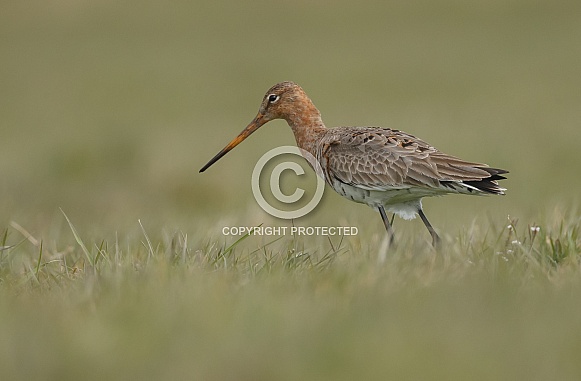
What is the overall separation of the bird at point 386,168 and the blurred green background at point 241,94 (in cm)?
62

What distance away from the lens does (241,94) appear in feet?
64.3

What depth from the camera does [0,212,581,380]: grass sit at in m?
3.12

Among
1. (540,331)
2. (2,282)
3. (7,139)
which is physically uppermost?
(540,331)

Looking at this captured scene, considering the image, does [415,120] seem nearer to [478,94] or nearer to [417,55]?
[478,94]

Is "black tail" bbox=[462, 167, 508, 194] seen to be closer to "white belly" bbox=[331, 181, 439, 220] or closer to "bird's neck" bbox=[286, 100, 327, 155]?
"white belly" bbox=[331, 181, 439, 220]

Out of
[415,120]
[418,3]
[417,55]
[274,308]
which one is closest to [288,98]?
[274,308]

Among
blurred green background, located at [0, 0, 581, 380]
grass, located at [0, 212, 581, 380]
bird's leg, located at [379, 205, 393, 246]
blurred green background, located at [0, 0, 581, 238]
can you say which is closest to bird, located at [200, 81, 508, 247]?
bird's leg, located at [379, 205, 393, 246]

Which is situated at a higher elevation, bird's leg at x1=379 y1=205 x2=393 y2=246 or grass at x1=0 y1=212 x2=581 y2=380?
grass at x1=0 y1=212 x2=581 y2=380

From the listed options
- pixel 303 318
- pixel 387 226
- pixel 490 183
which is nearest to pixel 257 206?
pixel 387 226

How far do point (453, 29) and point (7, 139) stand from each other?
12.9m

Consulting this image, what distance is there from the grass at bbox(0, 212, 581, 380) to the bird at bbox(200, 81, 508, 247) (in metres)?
1.11

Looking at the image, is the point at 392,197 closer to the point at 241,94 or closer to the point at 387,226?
the point at 387,226

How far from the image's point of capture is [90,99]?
19672 millimetres

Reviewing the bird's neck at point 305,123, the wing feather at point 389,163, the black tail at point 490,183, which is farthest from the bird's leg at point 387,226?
the bird's neck at point 305,123
